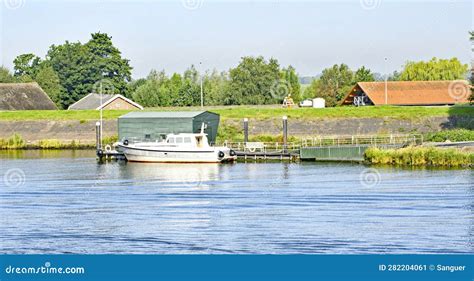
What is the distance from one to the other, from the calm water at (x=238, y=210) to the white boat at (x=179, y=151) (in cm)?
501

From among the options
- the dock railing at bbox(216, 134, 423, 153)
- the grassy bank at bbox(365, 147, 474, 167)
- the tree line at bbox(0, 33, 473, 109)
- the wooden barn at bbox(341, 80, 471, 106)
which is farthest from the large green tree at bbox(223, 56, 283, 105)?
the grassy bank at bbox(365, 147, 474, 167)

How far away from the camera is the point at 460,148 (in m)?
52.9

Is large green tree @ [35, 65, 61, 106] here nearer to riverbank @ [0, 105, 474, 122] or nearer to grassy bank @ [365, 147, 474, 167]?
riverbank @ [0, 105, 474, 122]

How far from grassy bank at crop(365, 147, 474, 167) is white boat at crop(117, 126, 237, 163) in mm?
8821

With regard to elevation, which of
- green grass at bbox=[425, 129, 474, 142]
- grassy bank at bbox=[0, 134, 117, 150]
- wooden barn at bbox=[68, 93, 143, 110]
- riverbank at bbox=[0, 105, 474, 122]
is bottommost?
grassy bank at bbox=[0, 134, 117, 150]

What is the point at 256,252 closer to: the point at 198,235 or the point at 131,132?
the point at 198,235

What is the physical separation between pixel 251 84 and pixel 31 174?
57.8 meters

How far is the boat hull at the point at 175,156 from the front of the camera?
5638 cm

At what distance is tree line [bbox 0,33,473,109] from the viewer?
344 ft

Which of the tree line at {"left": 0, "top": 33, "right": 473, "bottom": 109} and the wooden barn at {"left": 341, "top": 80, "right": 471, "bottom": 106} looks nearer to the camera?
the wooden barn at {"left": 341, "top": 80, "right": 471, "bottom": 106}

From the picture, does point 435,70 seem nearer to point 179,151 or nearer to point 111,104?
point 111,104

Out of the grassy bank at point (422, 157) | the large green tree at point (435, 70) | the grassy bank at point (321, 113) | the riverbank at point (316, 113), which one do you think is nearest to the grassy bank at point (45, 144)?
the riverbank at point (316, 113)

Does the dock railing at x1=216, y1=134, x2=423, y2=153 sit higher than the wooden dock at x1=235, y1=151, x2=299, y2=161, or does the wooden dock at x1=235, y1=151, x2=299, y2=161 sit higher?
the dock railing at x1=216, y1=134, x2=423, y2=153
